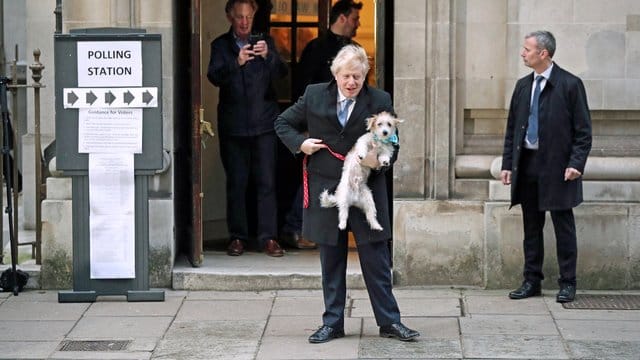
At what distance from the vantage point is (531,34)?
9367mm

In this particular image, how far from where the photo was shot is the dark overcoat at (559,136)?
9.30m

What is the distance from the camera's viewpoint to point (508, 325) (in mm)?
8906

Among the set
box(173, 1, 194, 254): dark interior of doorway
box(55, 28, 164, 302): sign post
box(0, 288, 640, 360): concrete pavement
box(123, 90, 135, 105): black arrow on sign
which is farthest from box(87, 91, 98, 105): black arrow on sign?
box(0, 288, 640, 360): concrete pavement

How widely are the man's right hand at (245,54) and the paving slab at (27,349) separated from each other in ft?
10.4

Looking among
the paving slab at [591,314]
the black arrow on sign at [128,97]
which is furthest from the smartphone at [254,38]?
the paving slab at [591,314]

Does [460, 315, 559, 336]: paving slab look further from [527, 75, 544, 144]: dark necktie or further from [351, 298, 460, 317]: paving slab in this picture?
[527, 75, 544, 144]: dark necktie

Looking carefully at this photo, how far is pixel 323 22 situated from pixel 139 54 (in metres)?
3.06

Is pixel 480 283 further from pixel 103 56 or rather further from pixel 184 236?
pixel 103 56

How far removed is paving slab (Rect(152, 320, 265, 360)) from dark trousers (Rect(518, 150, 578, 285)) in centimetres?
204

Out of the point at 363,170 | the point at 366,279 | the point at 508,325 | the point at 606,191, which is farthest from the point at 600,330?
the point at 363,170

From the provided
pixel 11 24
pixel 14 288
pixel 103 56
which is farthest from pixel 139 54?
pixel 11 24

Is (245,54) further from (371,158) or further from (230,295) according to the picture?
(371,158)

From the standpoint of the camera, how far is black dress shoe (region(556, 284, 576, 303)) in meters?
9.50

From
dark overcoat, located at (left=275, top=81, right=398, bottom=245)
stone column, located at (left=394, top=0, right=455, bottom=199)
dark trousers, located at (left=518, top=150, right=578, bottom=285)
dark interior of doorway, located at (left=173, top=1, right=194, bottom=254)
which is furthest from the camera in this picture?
dark interior of doorway, located at (left=173, top=1, right=194, bottom=254)
